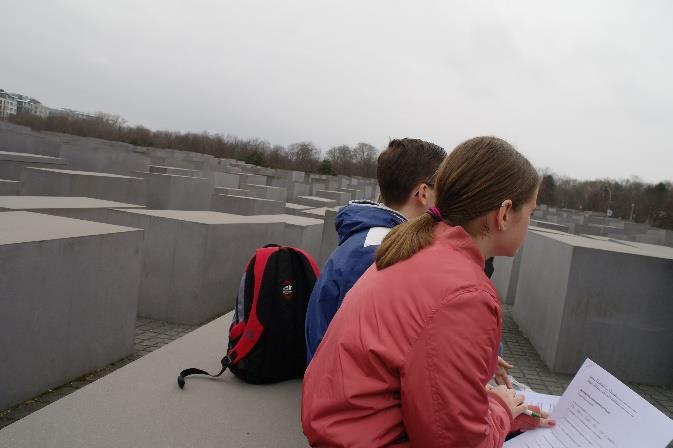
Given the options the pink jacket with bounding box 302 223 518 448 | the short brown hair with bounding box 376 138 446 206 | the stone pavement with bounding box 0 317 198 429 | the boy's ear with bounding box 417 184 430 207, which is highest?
the short brown hair with bounding box 376 138 446 206

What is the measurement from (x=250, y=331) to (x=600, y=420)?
1487mm

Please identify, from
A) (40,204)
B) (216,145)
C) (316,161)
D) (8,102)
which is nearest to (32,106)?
(8,102)

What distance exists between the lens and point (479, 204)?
1483 millimetres

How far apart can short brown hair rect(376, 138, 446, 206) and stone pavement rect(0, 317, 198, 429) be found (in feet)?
9.51

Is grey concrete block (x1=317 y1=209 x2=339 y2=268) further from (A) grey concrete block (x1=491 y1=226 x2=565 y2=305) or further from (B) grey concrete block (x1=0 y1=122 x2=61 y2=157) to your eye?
(B) grey concrete block (x1=0 y1=122 x2=61 y2=157)

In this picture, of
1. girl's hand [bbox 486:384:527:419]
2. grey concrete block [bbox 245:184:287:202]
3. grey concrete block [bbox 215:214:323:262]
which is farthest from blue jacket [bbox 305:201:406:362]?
grey concrete block [bbox 245:184:287:202]

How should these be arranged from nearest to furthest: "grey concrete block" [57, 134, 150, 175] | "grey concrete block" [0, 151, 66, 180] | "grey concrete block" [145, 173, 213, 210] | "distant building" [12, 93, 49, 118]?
"grey concrete block" [145, 173, 213, 210] < "grey concrete block" [0, 151, 66, 180] < "grey concrete block" [57, 134, 150, 175] < "distant building" [12, 93, 49, 118]

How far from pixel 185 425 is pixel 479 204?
4.87 feet

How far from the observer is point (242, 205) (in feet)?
37.3

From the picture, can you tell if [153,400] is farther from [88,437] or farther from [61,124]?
[61,124]

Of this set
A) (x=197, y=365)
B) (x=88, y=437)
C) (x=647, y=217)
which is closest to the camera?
(x=88, y=437)

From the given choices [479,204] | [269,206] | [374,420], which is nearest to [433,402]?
[374,420]

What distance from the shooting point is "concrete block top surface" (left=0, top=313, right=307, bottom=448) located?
6.48ft

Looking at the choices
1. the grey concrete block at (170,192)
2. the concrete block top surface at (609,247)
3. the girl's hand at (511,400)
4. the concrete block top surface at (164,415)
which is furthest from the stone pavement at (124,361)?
the grey concrete block at (170,192)
